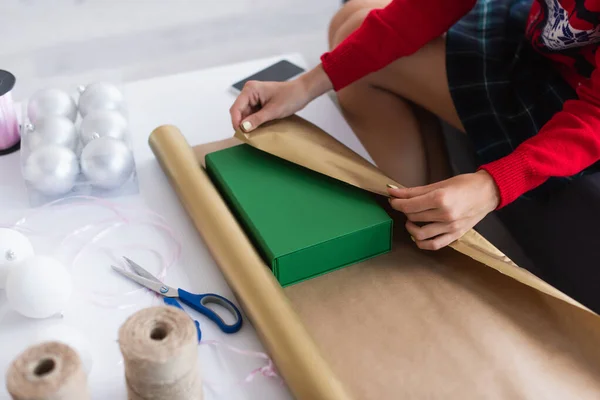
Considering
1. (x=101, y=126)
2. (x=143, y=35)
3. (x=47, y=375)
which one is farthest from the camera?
(x=143, y=35)

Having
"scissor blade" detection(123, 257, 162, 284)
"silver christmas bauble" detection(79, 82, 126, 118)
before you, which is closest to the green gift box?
"scissor blade" detection(123, 257, 162, 284)

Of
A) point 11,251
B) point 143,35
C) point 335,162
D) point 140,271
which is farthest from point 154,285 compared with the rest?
point 143,35

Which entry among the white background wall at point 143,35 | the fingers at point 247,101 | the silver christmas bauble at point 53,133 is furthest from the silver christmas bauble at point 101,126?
the white background wall at point 143,35

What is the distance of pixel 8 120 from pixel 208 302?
431 mm

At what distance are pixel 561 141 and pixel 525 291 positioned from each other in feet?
0.59

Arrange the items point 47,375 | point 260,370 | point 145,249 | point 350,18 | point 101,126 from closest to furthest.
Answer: point 47,375, point 260,370, point 145,249, point 101,126, point 350,18

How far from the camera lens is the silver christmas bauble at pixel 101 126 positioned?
0.92 meters

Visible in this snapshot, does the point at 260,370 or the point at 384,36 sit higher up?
the point at 384,36

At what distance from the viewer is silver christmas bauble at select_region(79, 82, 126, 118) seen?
982 mm

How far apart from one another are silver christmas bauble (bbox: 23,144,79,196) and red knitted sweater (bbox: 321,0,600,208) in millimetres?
383

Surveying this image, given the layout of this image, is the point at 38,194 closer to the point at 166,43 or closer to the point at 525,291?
the point at 525,291

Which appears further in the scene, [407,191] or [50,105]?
[50,105]

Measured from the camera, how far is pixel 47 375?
49 centimetres

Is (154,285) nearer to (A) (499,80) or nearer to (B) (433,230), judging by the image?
(B) (433,230)
